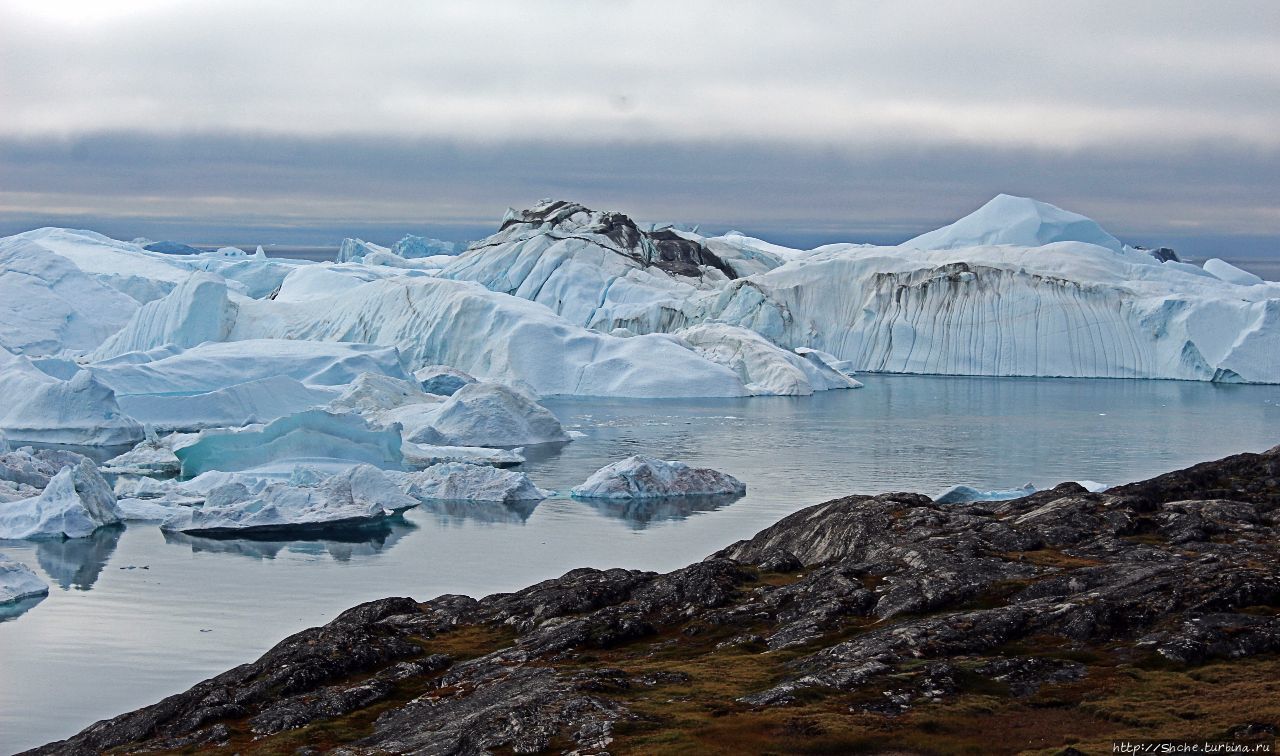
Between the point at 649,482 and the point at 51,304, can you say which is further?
the point at 51,304

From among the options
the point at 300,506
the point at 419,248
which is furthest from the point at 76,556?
the point at 419,248

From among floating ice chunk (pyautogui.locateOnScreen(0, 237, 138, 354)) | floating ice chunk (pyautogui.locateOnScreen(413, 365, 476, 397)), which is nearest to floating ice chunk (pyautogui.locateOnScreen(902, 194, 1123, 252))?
floating ice chunk (pyautogui.locateOnScreen(413, 365, 476, 397))

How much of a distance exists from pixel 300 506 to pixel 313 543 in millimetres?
1755

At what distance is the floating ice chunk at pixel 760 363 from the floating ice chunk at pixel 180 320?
64.7ft

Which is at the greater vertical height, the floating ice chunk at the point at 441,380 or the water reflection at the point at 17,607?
the floating ice chunk at the point at 441,380

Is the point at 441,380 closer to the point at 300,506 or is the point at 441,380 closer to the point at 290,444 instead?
the point at 290,444

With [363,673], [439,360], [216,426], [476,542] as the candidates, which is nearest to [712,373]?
[439,360]

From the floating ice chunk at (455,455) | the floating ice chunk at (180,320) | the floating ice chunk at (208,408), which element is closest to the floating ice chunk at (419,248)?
the floating ice chunk at (180,320)

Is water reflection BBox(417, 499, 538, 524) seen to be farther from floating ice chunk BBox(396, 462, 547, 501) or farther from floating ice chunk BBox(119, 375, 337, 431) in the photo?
floating ice chunk BBox(119, 375, 337, 431)

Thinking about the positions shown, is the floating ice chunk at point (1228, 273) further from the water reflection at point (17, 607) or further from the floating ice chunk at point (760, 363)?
the water reflection at point (17, 607)

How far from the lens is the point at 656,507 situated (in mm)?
29328

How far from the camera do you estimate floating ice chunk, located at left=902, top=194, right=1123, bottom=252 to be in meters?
79.0

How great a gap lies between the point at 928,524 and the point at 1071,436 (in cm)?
2648

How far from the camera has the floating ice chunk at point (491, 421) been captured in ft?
126
